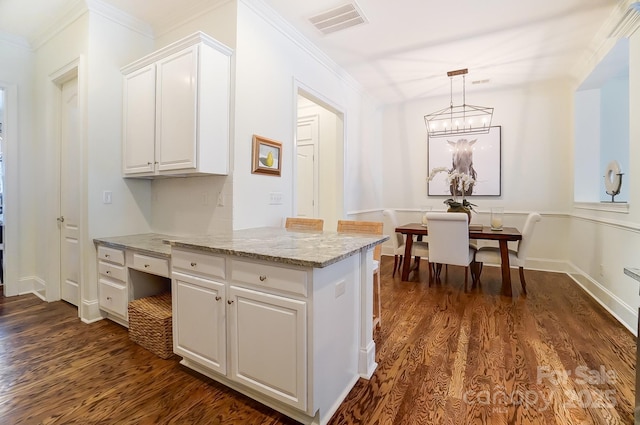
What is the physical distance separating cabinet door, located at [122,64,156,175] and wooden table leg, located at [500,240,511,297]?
388 centimetres

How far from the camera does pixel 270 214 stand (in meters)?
3.00

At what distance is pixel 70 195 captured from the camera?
3031 millimetres

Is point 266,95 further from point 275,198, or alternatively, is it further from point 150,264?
point 150,264

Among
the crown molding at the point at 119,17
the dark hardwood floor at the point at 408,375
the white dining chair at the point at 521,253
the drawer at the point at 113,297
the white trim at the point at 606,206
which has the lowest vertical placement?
the dark hardwood floor at the point at 408,375

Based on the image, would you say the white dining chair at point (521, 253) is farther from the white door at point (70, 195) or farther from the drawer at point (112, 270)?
the white door at point (70, 195)

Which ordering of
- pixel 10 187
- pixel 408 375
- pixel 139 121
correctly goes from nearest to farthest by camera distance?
pixel 408 375, pixel 139 121, pixel 10 187

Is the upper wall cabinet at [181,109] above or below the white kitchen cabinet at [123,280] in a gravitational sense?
above

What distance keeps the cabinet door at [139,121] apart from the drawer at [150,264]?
789 mm

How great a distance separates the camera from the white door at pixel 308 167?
189 inches

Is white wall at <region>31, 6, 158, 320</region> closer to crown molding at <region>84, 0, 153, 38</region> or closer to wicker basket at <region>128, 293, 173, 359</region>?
crown molding at <region>84, 0, 153, 38</region>

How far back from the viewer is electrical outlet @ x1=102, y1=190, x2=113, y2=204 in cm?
283

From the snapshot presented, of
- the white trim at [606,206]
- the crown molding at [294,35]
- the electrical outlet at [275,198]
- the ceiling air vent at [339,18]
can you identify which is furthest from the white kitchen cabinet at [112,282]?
the white trim at [606,206]

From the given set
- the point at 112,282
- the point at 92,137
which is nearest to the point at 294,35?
the point at 92,137

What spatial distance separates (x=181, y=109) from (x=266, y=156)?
0.83 m
